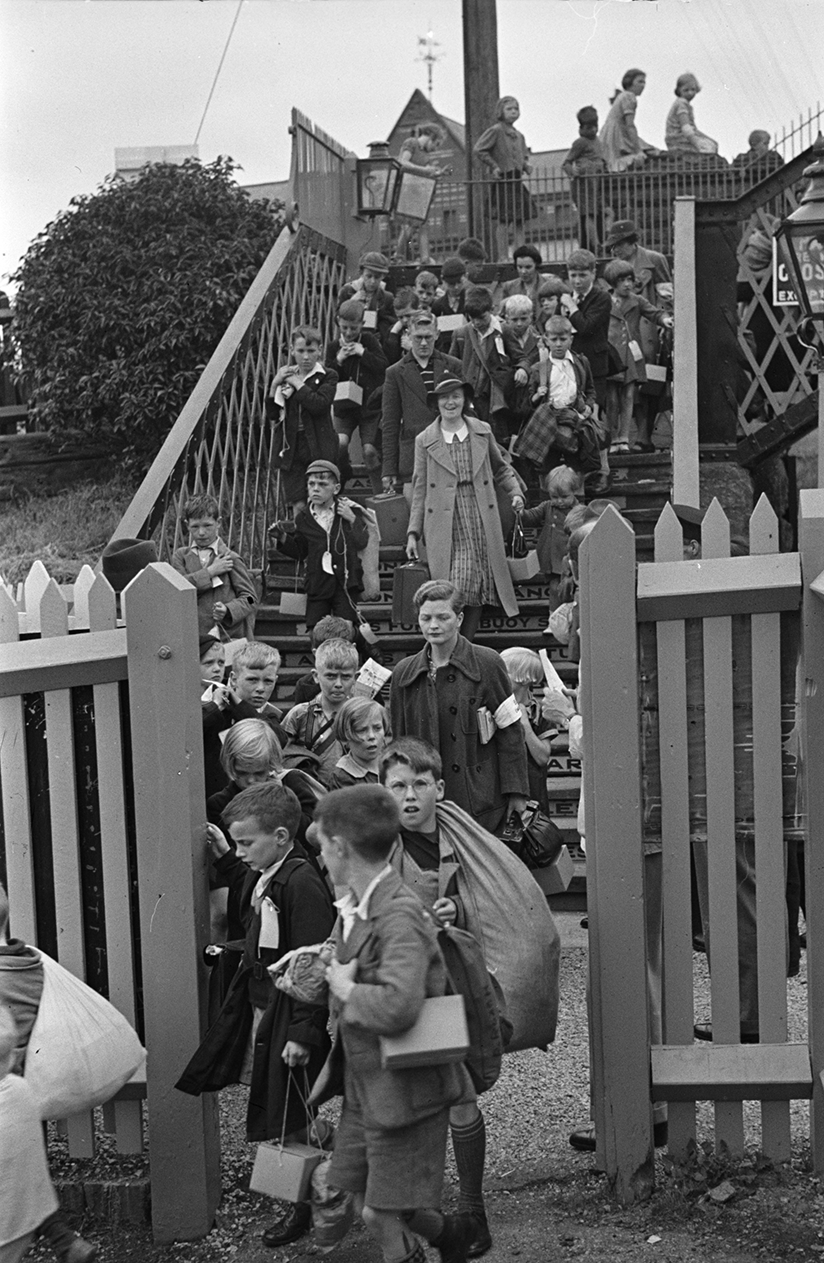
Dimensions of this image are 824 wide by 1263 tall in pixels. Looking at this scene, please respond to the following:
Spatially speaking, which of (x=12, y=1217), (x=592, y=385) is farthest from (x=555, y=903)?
(x=592, y=385)

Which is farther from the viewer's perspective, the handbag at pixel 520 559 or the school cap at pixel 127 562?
the handbag at pixel 520 559

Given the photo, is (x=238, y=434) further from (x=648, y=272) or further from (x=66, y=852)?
(x=66, y=852)

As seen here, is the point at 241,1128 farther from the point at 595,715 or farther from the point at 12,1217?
the point at 595,715

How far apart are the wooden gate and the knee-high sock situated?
0.37m

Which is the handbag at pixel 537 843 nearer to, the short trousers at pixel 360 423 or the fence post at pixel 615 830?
the fence post at pixel 615 830

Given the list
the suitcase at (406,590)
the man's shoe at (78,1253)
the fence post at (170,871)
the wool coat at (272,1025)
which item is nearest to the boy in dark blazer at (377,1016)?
the wool coat at (272,1025)

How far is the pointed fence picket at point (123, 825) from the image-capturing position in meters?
4.08

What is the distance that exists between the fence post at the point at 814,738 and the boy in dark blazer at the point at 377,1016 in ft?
3.47

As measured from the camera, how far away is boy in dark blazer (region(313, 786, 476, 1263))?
343 centimetres

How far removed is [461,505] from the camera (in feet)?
29.5

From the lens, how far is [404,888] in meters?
3.60

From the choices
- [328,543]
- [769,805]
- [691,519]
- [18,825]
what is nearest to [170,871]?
[18,825]

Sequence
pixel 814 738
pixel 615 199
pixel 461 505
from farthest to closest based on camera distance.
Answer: pixel 615 199 → pixel 461 505 → pixel 814 738

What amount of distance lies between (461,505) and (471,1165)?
548cm
